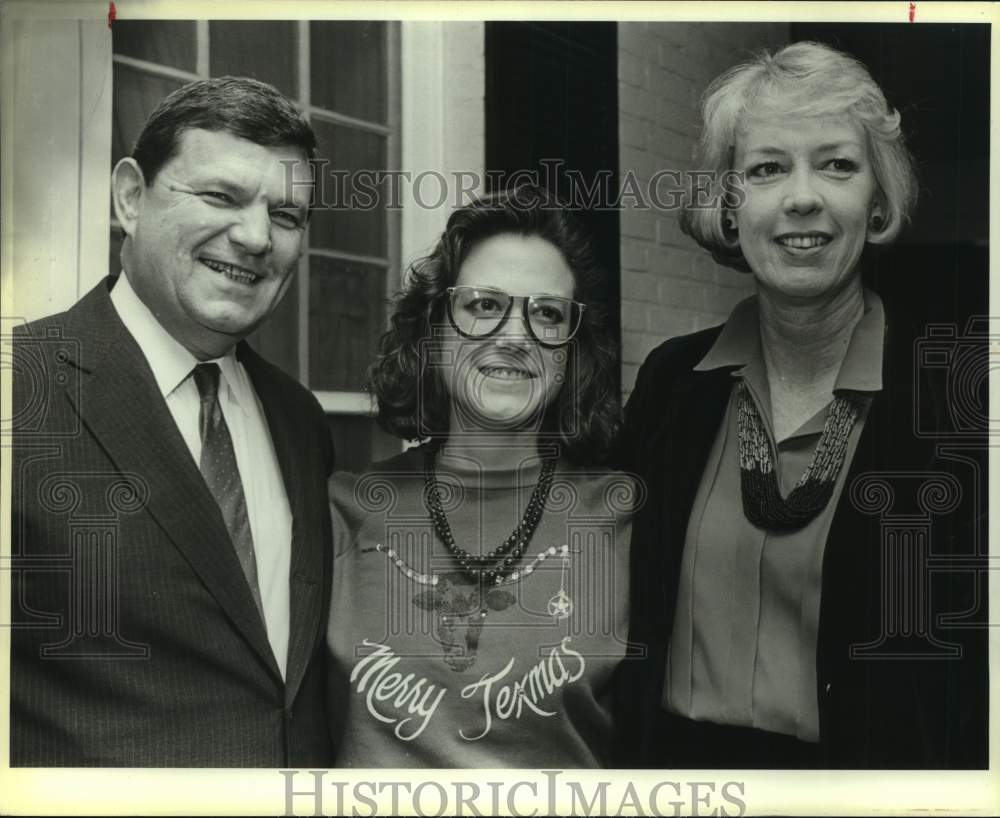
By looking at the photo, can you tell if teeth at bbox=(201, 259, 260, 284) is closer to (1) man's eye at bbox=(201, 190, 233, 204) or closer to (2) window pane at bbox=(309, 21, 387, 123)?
(1) man's eye at bbox=(201, 190, 233, 204)

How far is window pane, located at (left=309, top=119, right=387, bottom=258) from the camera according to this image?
3.96 metres

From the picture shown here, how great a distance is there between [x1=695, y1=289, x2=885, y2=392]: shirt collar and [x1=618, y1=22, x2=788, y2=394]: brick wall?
0.05 metres

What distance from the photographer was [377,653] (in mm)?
3926

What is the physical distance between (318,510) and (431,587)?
0.41 metres

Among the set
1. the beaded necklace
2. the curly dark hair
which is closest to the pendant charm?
the curly dark hair

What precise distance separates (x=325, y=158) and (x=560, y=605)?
4.98 ft

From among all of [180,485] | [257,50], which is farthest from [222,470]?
[257,50]

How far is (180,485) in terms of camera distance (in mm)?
3826

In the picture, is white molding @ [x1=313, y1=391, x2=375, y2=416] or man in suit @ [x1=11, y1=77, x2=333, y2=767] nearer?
man in suit @ [x1=11, y1=77, x2=333, y2=767]

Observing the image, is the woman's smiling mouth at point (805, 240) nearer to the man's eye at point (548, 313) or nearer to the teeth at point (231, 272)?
the man's eye at point (548, 313)

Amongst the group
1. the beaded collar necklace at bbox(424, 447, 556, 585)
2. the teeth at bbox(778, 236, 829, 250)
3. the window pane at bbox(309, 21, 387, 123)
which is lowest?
the beaded collar necklace at bbox(424, 447, 556, 585)

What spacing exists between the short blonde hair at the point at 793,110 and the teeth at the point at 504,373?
0.67 metres

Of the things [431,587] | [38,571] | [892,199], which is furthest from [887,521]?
[38,571]

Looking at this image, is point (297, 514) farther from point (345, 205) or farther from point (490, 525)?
point (345, 205)
